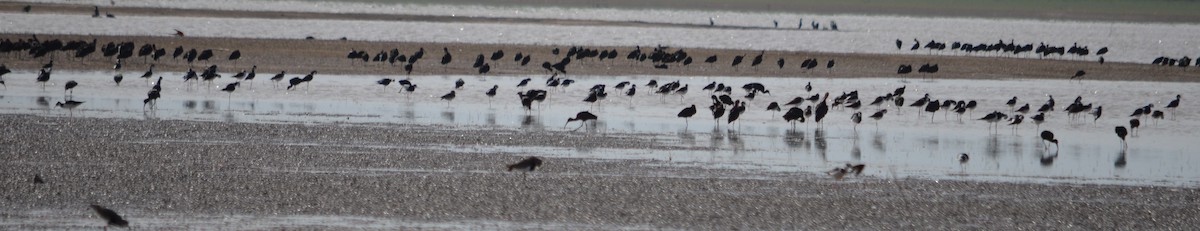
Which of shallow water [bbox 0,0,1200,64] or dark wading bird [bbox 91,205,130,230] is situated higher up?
shallow water [bbox 0,0,1200,64]

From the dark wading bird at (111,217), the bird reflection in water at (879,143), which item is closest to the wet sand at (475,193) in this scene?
the dark wading bird at (111,217)

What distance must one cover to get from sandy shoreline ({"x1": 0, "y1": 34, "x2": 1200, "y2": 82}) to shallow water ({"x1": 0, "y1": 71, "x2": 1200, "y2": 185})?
2.43 m

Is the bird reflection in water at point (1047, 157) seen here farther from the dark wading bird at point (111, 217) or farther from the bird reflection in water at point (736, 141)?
the dark wading bird at point (111, 217)

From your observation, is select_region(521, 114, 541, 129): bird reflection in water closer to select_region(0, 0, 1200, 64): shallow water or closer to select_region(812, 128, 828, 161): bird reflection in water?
select_region(812, 128, 828, 161): bird reflection in water

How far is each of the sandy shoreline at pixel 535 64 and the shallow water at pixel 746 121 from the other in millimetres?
2429

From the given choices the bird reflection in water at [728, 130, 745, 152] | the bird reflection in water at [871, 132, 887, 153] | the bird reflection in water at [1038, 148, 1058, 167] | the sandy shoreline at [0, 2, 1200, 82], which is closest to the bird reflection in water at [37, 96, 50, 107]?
the sandy shoreline at [0, 2, 1200, 82]

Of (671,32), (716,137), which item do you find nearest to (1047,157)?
(716,137)

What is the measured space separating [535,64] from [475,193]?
21936 mm

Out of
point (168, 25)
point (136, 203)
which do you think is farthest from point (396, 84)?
point (168, 25)

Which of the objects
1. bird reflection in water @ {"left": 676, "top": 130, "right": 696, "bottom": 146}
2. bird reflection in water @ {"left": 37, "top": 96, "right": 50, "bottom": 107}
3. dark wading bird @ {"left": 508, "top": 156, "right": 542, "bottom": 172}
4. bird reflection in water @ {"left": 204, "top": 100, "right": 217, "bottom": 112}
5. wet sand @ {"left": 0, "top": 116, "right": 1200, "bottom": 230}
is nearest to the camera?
wet sand @ {"left": 0, "top": 116, "right": 1200, "bottom": 230}

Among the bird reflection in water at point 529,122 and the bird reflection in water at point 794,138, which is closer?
the bird reflection in water at point 794,138

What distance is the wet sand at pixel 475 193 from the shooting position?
491 inches

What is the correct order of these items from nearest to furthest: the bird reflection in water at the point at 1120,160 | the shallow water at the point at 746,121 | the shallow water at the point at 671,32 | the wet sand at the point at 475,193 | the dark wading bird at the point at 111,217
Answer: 1. the dark wading bird at the point at 111,217
2. the wet sand at the point at 475,193
3. the shallow water at the point at 746,121
4. the bird reflection in water at the point at 1120,160
5. the shallow water at the point at 671,32

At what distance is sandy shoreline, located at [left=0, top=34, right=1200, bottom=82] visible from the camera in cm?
3197
